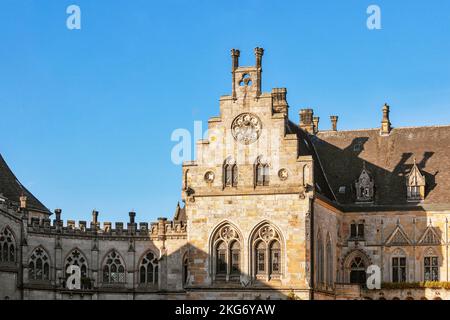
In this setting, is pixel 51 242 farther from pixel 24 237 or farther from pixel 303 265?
pixel 303 265

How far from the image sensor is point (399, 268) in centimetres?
6950

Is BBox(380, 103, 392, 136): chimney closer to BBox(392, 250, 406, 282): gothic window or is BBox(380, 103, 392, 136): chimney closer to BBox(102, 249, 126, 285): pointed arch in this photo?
BBox(392, 250, 406, 282): gothic window

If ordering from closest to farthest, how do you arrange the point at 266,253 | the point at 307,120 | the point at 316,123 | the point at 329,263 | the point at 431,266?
1. the point at 266,253
2. the point at 329,263
3. the point at 431,266
4. the point at 307,120
5. the point at 316,123

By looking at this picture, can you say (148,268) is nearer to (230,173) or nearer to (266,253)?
(230,173)

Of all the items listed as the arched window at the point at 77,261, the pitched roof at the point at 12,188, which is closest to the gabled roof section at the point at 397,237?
the arched window at the point at 77,261

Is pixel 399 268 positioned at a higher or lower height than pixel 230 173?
lower

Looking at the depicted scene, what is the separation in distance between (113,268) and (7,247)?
936 centimetres

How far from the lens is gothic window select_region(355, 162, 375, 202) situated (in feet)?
233

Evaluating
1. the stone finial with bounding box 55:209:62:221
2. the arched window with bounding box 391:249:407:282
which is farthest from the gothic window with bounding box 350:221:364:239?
the stone finial with bounding box 55:209:62:221

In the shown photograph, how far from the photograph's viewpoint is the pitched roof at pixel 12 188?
7462 cm

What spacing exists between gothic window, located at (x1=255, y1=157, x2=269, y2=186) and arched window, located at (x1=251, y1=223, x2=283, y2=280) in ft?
9.47

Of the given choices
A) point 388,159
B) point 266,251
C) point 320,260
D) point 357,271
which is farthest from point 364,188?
point 266,251

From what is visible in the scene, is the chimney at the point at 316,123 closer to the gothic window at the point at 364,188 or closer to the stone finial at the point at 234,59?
the gothic window at the point at 364,188

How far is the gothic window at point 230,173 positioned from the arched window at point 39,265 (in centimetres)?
1455
